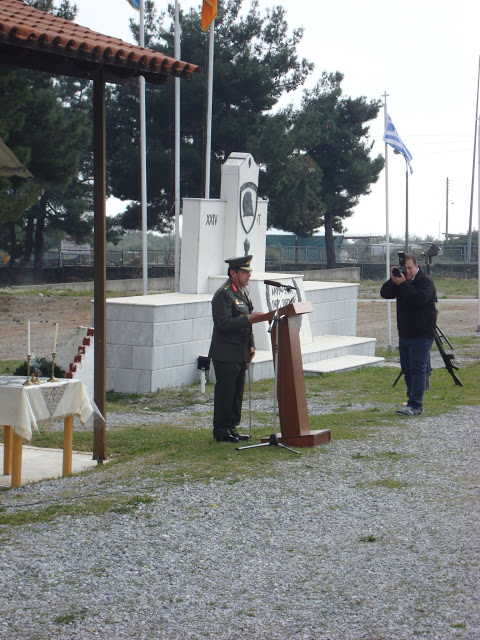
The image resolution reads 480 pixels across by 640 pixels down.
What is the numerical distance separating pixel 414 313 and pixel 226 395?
99.4 inches

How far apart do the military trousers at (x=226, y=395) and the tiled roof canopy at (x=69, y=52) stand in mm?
2605

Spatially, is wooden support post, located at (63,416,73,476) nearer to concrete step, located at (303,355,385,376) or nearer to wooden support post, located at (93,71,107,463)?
A: wooden support post, located at (93,71,107,463)

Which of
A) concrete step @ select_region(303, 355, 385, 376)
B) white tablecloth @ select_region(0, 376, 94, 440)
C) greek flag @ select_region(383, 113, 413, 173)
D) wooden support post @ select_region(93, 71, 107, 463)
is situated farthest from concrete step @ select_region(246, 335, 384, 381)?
white tablecloth @ select_region(0, 376, 94, 440)

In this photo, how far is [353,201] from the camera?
55125 millimetres

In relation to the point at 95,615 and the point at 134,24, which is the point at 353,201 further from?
the point at 95,615

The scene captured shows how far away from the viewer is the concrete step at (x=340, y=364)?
14.6 metres

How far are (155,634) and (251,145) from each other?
37070mm

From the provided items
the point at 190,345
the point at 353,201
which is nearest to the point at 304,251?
the point at 353,201

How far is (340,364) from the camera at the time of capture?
15.3 m

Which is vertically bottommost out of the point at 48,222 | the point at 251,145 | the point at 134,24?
the point at 48,222

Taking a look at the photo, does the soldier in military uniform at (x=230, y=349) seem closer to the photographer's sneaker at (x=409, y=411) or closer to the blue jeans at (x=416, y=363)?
the blue jeans at (x=416, y=363)

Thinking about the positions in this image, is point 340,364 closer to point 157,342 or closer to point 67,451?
point 157,342

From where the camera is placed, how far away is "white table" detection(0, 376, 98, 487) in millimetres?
6809

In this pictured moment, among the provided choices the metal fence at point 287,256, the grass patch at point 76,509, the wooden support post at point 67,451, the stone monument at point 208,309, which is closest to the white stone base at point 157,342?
the stone monument at point 208,309
